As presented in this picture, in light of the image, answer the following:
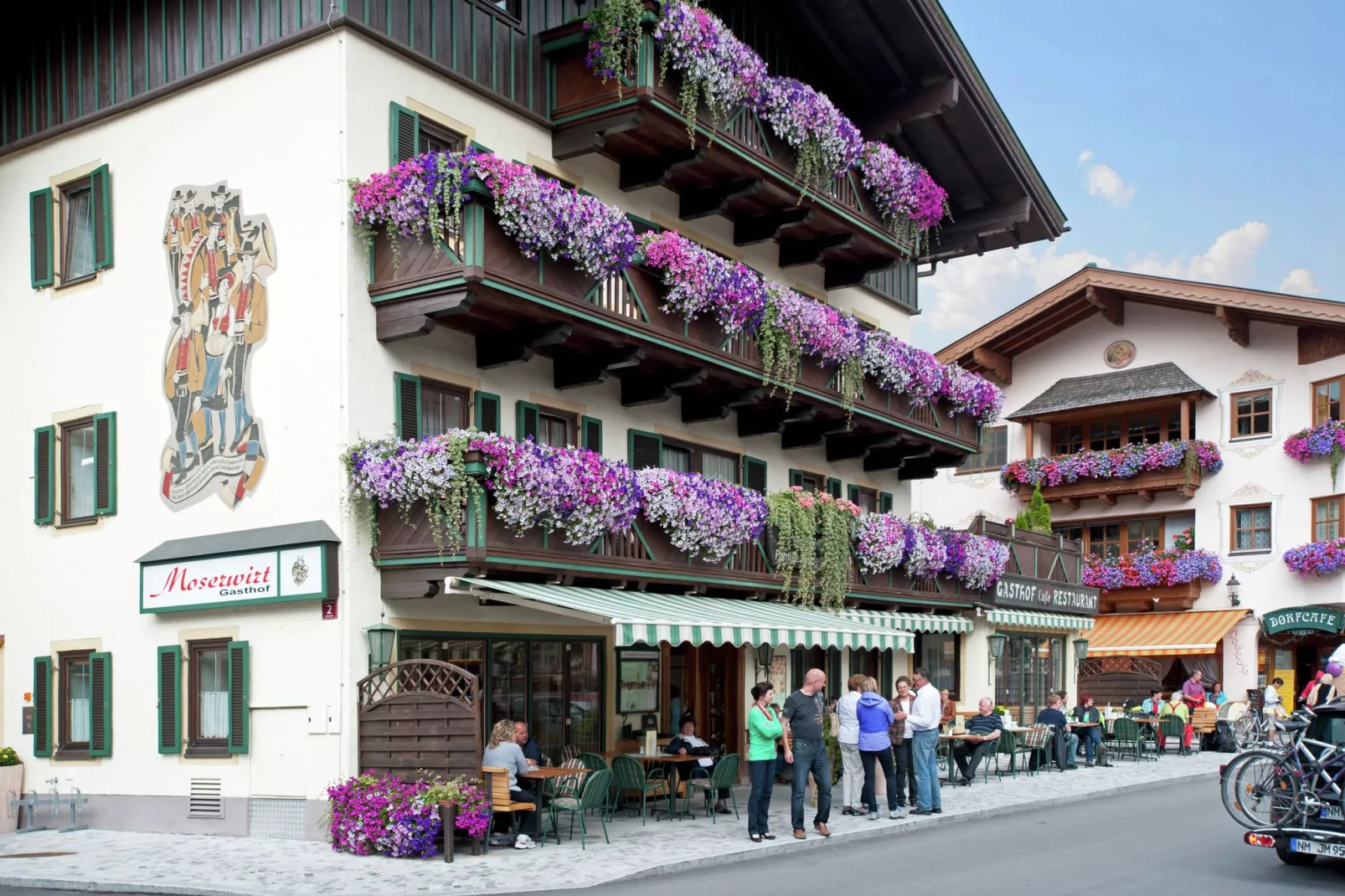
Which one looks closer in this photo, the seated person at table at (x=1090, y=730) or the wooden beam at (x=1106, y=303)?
the seated person at table at (x=1090, y=730)

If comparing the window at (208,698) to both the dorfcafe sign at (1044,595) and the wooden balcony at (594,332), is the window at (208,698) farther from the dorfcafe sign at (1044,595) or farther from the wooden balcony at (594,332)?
the dorfcafe sign at (1044,595)

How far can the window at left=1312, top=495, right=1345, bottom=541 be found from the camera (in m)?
36.7

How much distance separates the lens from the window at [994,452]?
141 ft

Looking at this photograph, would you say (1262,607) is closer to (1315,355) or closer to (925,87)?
(1315,355)

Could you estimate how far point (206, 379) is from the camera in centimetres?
1770

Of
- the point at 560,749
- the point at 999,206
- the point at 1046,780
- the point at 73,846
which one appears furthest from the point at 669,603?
the point at 999,206

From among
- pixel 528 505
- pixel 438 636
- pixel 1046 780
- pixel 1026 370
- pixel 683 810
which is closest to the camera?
pixel 528 505

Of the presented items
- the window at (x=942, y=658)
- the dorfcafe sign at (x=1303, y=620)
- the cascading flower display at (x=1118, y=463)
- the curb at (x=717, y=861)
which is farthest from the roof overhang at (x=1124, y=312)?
the curb at (x=717, y=861)

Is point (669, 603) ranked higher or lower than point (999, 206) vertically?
lower

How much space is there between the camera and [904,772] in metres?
19.9

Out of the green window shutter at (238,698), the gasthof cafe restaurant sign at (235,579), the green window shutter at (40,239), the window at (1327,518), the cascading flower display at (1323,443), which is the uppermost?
the green window shutter at (40,239)

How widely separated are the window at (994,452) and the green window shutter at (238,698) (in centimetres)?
2981

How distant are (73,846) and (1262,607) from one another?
101 ft

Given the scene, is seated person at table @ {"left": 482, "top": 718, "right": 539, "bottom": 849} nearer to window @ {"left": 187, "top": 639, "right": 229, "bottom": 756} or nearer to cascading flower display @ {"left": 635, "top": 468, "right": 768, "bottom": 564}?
window @ {"left": 187, "top": 639, "right": 229, "bottom": 756}
